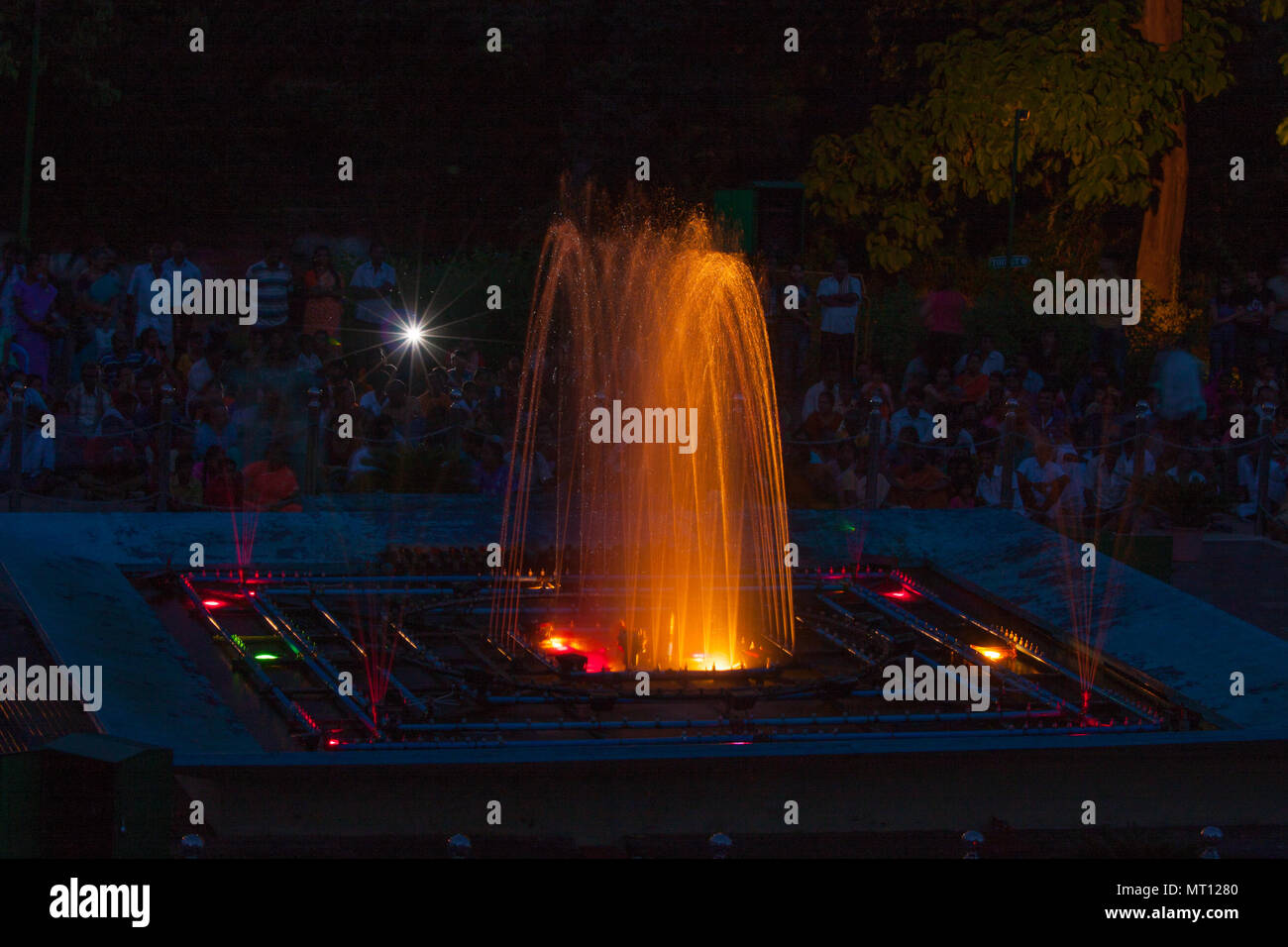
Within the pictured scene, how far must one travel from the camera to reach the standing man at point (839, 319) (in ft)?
61.1

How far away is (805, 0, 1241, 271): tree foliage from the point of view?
64.0 feet

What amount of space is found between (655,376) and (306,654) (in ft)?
12.8

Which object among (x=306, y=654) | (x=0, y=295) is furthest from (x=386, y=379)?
(x=306, y=654)

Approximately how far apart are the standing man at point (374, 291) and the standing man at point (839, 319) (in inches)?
155

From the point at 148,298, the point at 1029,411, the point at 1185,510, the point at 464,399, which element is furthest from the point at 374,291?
the point at 1185,510

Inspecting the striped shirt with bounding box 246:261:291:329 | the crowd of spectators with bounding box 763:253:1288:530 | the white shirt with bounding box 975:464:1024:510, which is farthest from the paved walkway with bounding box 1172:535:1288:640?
the striped shirt with bounding box 246:261:291:329

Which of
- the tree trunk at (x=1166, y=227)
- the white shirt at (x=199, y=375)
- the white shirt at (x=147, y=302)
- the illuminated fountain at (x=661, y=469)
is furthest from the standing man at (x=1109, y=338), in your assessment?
the white shirt at (x=147, y=302)

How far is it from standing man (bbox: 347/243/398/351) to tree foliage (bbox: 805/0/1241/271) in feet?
14.4

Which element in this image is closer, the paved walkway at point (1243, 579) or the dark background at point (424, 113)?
the paved walkway at point (1243, 579)

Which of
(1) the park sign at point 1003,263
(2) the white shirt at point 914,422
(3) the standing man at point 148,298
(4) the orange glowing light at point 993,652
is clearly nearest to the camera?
(4) the orange glowing light at point 993,652

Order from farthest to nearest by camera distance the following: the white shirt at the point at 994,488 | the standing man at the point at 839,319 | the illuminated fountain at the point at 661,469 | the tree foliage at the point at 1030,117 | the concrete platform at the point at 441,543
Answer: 1. the tree foliage at the point at 1030,117
2. the standing man at the point at 839,319
3. the white shirt at the point at 994,488
4. the illuminated fountain at the point at 661,469
5. the concrete platform at the point at 441,543

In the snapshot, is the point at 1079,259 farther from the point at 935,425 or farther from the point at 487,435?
the point at 487,435

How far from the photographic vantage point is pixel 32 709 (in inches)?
325

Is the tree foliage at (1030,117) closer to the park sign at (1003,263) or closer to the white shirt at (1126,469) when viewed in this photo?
the park sign at (1003,263)
